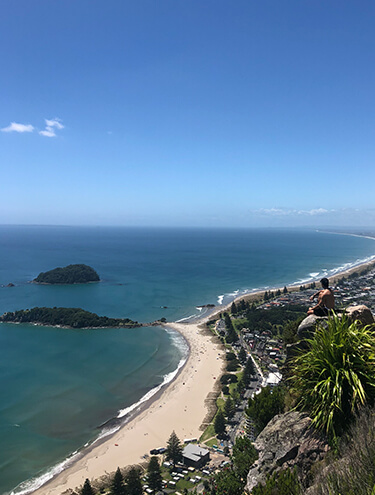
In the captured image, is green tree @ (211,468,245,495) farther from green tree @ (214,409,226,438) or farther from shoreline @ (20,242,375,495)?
shoreline @ (20,242,375,495)

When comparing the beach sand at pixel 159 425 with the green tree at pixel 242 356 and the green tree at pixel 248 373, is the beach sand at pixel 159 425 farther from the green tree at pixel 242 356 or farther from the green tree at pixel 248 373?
the green tree at pixel 248 373

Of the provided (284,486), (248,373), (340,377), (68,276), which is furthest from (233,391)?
(68,276)

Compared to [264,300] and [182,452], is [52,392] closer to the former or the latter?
[182,452]

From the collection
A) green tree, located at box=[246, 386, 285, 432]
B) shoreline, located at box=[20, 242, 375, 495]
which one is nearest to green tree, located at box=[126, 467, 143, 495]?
shoreline, located at box=[20, 242, 375, 495]

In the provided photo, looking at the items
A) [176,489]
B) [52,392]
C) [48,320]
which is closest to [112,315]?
[48,320]

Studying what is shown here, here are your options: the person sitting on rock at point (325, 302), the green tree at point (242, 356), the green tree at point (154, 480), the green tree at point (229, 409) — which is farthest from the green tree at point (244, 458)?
the green tree at point (242, 356)

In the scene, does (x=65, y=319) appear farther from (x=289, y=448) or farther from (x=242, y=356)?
(x=289, y=448)

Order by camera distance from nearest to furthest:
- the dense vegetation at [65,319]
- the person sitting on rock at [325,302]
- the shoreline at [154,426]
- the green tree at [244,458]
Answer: the person sitting on rock at [325,302]
the green tree at [244,458]
the shoreline at [154,426]
the dense vegetation at [65,319]
